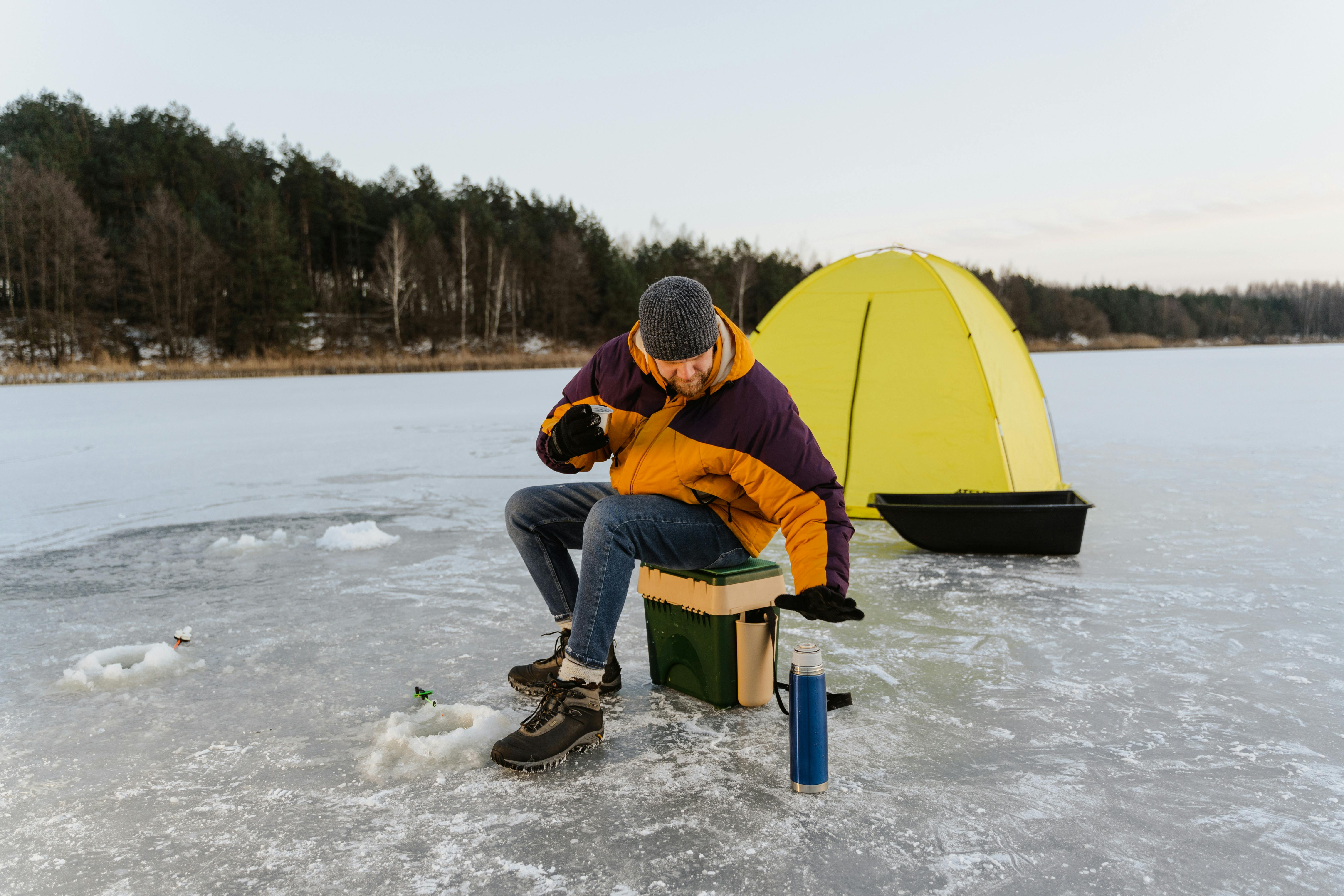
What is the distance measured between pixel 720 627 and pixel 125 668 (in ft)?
6.85

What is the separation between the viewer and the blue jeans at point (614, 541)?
223 centimetres

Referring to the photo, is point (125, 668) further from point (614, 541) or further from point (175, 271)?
point (175, 271)

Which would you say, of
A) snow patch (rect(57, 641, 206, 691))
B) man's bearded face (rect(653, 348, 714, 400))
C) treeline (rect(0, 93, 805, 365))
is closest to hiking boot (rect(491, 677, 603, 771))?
man's bearded face (rect(653, 348, 714, 400))

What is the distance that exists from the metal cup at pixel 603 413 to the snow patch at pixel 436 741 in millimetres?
861

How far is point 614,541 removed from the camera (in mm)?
2209

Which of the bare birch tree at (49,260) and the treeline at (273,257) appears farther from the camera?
the treeline at (273,257)

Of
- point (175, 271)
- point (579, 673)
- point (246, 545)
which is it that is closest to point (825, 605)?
point (579, 673)

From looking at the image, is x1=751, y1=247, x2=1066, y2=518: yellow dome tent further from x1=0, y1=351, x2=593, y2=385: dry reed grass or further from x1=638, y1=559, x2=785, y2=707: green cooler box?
x1=0, y1=351, x2=593, y2=385: dry reed grass

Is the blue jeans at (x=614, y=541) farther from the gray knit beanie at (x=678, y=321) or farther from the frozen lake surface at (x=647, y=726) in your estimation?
the gray knit beanie at (x=678, y=321)

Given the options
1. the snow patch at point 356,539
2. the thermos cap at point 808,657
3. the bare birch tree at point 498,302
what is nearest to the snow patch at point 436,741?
the thermos cap at point 808,657

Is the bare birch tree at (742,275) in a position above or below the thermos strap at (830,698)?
above

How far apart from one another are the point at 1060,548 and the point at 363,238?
1873 inches

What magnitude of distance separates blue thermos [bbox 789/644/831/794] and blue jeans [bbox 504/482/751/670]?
0.47 meters

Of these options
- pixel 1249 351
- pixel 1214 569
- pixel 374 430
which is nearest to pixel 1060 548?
pixel 1214 569
